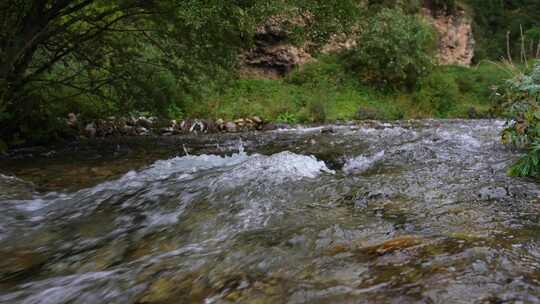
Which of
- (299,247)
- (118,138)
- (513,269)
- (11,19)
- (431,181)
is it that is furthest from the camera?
(118,138)

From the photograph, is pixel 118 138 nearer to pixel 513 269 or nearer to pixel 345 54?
pixel 513 269

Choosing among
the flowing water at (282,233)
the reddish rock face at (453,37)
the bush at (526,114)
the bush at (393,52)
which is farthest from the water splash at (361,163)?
the reddish rock face at (453,37)

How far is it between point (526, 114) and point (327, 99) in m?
13.1

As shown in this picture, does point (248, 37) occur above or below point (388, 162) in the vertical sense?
above

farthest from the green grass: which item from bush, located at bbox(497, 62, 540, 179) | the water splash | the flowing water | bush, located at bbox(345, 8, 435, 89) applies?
bush, located at bbox(497, 62, 540, 179)

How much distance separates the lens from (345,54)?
2120 centimetres

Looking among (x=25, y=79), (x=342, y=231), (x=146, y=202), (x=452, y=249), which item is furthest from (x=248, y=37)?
(x=452, y=249)

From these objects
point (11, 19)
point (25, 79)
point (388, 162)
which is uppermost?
point (11, 19)

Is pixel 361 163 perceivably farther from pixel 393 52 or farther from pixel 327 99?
pixel 393 52

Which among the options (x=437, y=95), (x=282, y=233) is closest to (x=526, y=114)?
(x=282, y=233)

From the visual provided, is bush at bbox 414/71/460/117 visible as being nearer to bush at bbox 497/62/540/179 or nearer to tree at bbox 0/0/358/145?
tree at bbox 0/0/358/145

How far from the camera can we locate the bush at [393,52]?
746 inches

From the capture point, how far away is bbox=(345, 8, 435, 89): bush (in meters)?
18.9

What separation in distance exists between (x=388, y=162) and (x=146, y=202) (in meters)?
2.86
